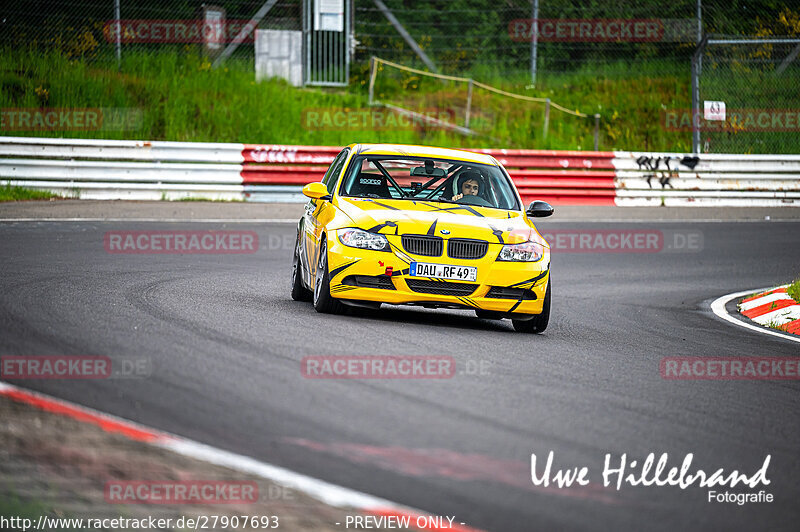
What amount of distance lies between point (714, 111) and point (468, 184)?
1458cm

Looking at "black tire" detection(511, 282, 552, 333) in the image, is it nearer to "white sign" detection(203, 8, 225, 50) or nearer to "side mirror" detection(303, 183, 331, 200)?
"side mirror" detection(303, 183, 331, 200)

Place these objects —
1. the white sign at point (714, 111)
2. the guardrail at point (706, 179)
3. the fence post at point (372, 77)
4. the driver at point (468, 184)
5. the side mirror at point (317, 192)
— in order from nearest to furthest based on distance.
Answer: the side mirror at point (317, 192) → the driver at point (468, 184) → the guardrail at point (706, 179) → the white sign at point (714, 111) → the fence post at point (372, 77)

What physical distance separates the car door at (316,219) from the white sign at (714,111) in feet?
47.1

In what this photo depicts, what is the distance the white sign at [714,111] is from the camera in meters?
23.3

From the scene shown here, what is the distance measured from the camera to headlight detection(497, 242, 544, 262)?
905 centimetres

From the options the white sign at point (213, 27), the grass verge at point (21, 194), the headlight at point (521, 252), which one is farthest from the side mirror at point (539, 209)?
the white sign at point (213, 27)

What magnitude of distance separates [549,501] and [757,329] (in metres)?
6.77

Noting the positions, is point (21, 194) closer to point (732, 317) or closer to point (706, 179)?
point (732, 317)

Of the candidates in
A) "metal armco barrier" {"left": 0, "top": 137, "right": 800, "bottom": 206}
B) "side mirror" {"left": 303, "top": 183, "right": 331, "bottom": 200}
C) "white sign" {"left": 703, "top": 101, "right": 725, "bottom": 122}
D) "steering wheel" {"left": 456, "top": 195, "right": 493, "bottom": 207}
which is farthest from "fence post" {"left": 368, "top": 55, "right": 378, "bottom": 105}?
"side mirror" {"left": 303, "top": 183, "right": 331, "bottom": 200}

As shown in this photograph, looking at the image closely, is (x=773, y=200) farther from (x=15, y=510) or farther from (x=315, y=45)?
(x=15, y=510)

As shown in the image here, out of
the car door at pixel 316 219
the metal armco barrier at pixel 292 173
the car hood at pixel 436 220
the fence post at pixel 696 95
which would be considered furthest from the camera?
the fence post at pixel 696 95

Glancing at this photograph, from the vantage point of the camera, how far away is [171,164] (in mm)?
20500

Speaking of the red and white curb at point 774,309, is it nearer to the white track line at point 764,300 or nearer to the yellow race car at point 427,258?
the white track line at point 764,300

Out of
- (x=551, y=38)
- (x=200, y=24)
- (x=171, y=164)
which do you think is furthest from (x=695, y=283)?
(x=200, y=24)
